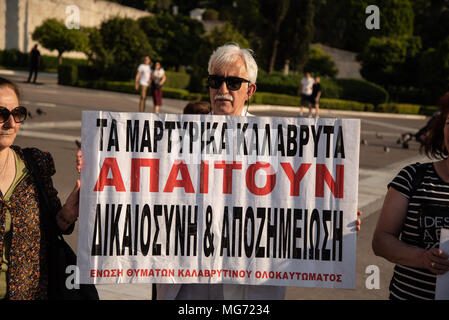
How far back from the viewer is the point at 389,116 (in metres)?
36.1

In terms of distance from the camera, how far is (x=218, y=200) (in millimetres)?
2674

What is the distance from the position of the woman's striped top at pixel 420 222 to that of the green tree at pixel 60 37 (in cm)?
4315

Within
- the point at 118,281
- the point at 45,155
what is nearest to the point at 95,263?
the point at 118,281

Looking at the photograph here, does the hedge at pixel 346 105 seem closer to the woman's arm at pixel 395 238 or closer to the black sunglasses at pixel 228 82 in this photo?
the black sunglasses at pixel 228 82

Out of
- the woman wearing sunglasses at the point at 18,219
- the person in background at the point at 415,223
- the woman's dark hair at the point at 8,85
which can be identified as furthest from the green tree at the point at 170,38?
the person in background at the point at 415,223

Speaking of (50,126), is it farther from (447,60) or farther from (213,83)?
(447,60)

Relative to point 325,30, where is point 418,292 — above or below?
below

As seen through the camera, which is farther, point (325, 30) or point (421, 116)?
point (325, 30)

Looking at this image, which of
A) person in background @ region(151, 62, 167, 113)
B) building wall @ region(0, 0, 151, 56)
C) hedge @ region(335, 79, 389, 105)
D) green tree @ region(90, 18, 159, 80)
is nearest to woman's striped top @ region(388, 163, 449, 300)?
person in background @ region(151, 62, 167, 113)

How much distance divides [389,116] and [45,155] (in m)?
35.1

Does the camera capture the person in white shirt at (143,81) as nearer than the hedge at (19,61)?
Yes

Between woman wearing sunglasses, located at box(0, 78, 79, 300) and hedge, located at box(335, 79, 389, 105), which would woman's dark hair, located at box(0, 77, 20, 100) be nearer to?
woman wearing sunglasses, located at box(0, 78, 79, 300)

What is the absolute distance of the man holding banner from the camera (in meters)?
2.64

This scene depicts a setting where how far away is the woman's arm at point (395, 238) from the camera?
2.42 m
